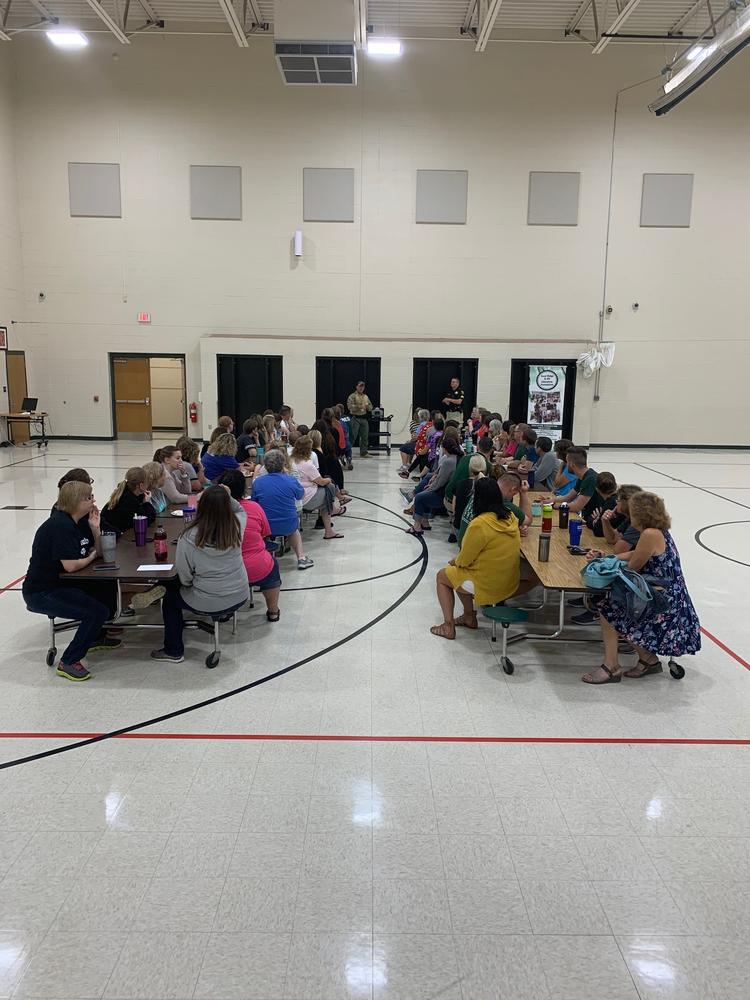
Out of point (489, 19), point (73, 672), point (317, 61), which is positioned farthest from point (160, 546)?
point (489, 19)

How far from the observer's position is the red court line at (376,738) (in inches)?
165

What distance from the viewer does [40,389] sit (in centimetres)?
1867

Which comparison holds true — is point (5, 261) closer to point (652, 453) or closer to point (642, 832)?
point (652, 453)

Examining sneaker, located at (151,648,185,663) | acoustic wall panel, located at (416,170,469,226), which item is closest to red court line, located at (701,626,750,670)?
sneaker, located at (151,648,185,663)

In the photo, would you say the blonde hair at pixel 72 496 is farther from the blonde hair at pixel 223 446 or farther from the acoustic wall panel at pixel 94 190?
the acoustic wall panel at pixel 94 190

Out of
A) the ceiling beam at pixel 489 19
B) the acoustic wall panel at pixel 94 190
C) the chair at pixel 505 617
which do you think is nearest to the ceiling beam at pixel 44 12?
the acoustic wall panel at pixel 94 190

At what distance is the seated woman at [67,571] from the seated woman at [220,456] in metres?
3.07

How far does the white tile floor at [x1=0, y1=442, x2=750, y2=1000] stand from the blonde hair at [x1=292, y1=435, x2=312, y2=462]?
9.39ft

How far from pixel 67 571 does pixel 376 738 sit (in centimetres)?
231

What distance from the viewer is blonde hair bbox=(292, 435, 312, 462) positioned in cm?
820

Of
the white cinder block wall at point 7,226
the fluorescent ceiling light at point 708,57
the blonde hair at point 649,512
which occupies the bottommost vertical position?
the blonde hair at point 649,512

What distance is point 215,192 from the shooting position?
17.7 metres

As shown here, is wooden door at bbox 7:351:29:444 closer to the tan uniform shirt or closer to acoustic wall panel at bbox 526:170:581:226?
the tan uniform shirt

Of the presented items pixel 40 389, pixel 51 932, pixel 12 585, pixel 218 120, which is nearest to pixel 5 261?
pixel 40 389
